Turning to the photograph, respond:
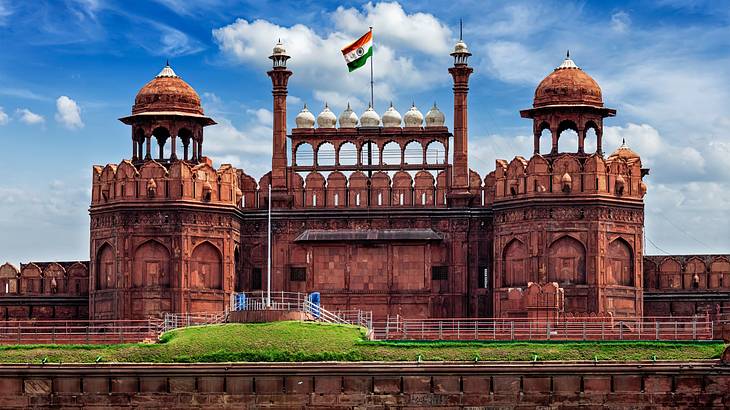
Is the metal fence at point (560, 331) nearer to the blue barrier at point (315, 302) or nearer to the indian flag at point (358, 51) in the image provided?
the blue barrier at point (315, 302)

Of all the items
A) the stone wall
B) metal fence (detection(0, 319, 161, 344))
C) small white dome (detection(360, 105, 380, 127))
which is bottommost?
the stone wall

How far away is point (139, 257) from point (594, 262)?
68.3 feet

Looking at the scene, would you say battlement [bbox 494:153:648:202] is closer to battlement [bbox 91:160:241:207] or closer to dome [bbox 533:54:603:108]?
dome [bbox 533:54:603:108]

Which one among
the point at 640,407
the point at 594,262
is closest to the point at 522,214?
the point at 594,262

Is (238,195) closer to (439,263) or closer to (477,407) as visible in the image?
(439,263)

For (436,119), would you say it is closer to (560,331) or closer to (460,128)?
(460,128)

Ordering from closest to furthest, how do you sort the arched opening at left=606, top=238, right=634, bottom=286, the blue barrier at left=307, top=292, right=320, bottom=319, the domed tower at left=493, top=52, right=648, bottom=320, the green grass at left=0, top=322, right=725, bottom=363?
1. the green grass at left=0, top=322, right=725, bottom=363
2. the blue barrier at left=307, top=292, right=320, bottom=319
3. the domed tower at left=493, top=52, right=648, bottom=320
4. the arched opening at left=606, top=238, right=634, bottom=286

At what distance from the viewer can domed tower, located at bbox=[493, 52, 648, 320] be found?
6988cm

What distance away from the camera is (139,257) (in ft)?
237

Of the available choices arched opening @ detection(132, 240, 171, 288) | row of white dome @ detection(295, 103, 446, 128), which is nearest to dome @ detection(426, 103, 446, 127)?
row of white dome @ detection(295, 103, 446, 128)

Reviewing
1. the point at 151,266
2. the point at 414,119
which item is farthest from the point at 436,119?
the point at 151,266

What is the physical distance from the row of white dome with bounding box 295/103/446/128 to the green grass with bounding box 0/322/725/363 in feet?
60.5

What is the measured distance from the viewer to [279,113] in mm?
76938

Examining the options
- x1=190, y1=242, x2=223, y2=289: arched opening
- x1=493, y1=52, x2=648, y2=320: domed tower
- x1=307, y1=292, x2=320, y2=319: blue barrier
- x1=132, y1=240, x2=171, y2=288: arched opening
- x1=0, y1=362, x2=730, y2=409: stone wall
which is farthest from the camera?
x1=190, y1=242, x2=223, y2=289: arched opening
